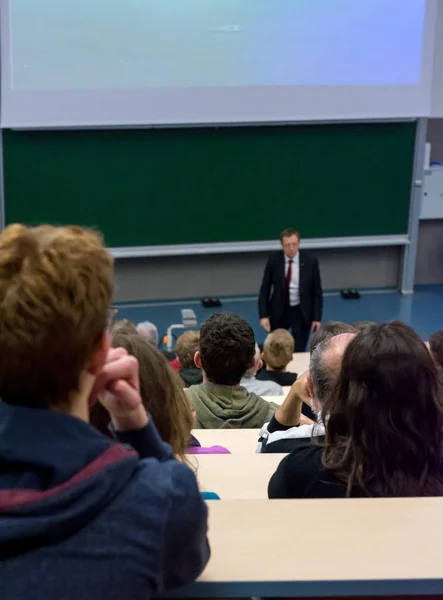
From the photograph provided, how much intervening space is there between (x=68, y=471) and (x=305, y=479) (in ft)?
2.82

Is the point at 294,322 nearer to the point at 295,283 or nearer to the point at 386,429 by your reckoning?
the point at 295,283

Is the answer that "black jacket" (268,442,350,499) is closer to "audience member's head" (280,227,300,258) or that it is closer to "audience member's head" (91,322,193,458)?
"audience member's head" (91,322,193,458)

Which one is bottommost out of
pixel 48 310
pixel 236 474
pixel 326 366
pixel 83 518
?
pixel 236 474

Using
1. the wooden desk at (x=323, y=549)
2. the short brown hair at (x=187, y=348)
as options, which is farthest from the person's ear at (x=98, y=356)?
the short brown hair at (x=187, y=348)

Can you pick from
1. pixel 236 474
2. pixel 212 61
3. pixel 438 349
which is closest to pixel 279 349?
pixel 438 349

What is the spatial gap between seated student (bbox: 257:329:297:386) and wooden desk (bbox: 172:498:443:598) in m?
3.43

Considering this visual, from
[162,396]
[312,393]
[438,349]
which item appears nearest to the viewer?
[162,396]

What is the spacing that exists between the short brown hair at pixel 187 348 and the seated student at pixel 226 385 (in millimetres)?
1184

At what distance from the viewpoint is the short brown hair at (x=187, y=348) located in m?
4.44

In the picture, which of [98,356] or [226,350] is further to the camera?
[226,350]

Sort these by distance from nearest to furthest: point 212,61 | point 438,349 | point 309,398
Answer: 1. point 309,398
2. point 438,349
3. point 212,61

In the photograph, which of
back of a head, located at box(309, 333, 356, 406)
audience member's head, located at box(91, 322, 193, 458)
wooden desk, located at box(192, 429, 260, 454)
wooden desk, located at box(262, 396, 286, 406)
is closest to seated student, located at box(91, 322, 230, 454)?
audience member's head, located at box(91, 322, 193, 458)

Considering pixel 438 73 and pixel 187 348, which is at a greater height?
pixel 438 73

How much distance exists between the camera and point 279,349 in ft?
15.6
